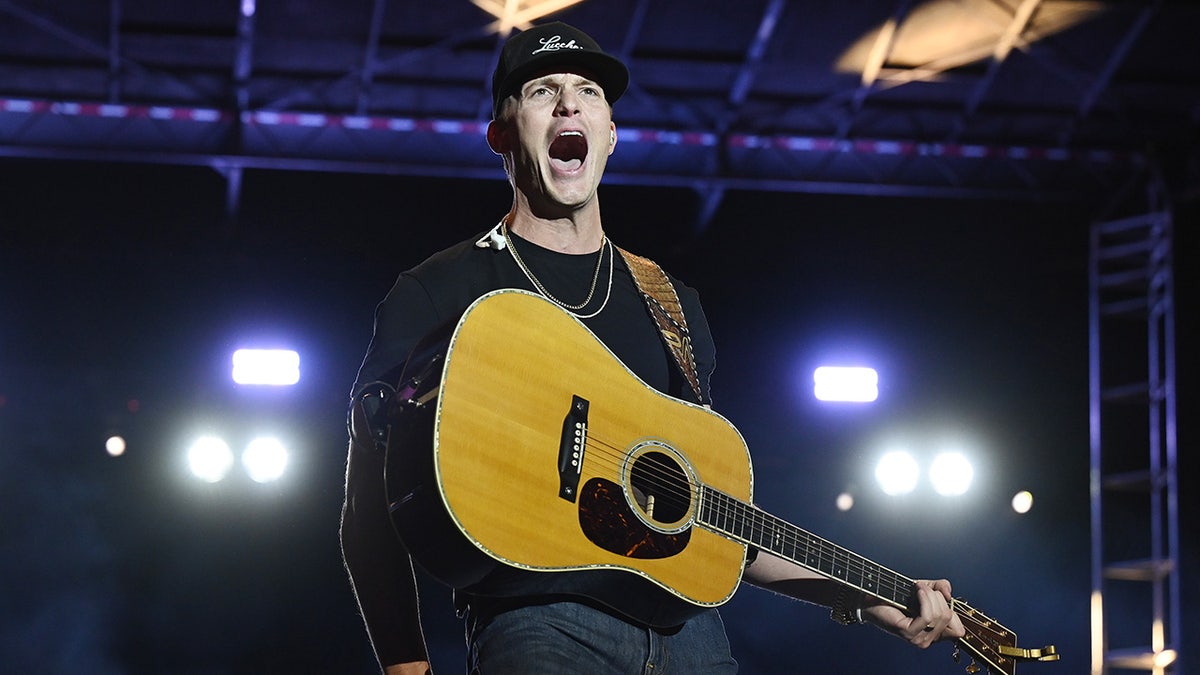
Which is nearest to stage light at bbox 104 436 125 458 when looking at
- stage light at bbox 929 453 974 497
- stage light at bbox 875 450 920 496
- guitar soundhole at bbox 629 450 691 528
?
stage light at bbox 875 450 920 496

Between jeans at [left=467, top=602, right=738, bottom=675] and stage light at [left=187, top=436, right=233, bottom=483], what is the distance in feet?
32.1

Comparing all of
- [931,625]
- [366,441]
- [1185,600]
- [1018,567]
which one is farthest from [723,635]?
[1018,567]

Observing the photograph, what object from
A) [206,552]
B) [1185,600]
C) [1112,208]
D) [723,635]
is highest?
[1112,208]

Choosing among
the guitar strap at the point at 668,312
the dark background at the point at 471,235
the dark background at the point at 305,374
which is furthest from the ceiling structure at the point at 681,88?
the guitar strap at the point at 668,312

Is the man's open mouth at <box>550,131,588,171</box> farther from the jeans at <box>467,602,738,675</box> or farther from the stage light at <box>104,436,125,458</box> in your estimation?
the stage light at <box>104,436,125,458</box>

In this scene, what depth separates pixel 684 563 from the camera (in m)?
2.63

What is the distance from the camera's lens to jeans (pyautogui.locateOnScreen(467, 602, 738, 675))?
7.83 ft

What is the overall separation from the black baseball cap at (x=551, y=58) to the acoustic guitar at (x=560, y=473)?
1.90 ft

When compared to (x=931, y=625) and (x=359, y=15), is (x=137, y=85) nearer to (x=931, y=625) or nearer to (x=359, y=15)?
(x=359, y=15)

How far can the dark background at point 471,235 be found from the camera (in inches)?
390

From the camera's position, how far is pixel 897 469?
13.2 metres

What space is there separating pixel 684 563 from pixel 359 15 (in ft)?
24.7

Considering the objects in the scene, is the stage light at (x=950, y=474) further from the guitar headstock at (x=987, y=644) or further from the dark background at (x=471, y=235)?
the guitar headstock at (x=987, y=644)

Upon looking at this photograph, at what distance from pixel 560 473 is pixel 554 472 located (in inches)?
0.5
